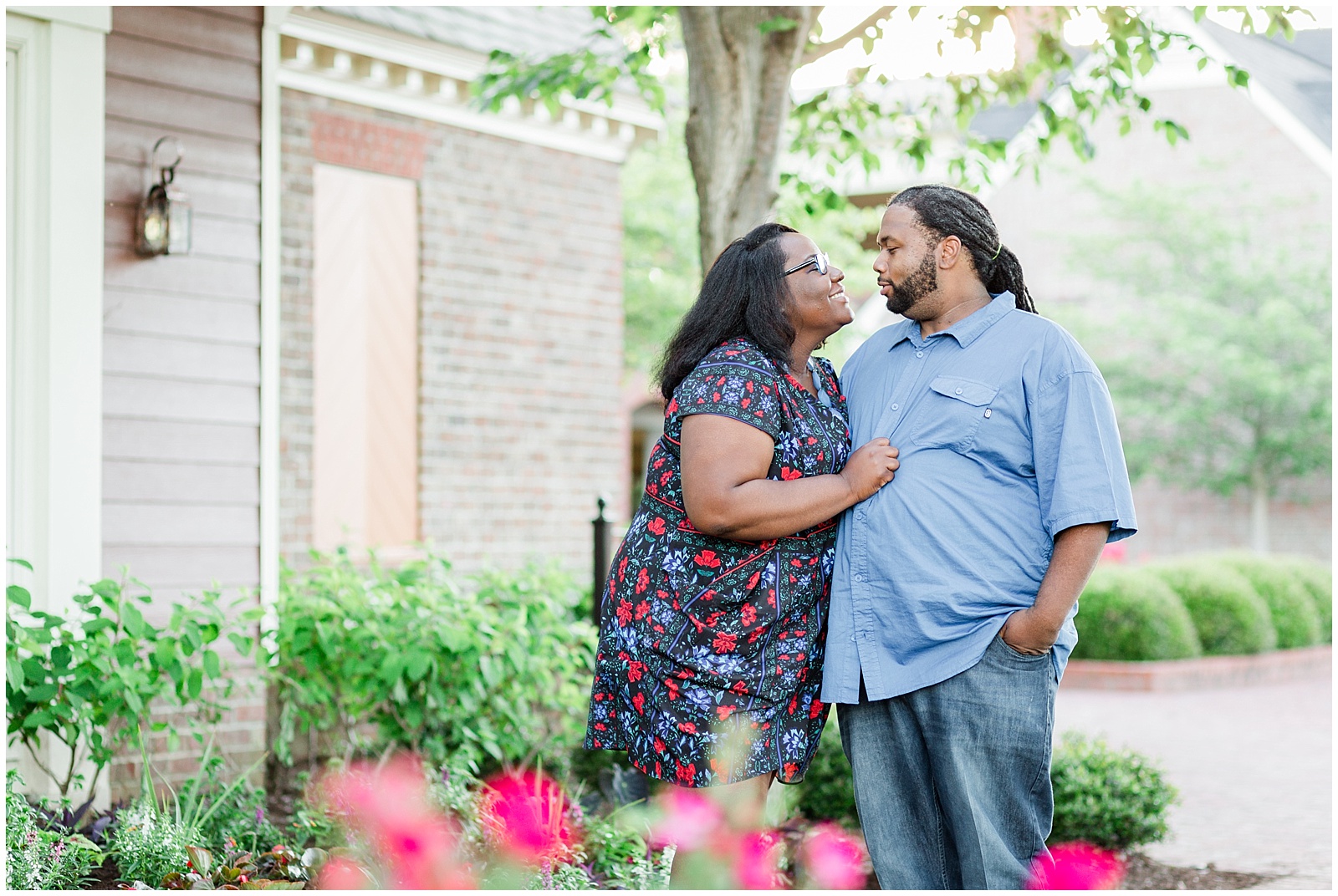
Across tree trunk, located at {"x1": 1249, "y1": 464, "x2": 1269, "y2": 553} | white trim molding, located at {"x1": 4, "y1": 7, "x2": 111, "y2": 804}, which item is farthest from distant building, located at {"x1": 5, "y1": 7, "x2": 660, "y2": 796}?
tree trunk, located at {"x1": 1249, "y1": 464, "x2": 1269, "y2": 553}

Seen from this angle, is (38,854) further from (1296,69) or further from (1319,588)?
(1296,69)

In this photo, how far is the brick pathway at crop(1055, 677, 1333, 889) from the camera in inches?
207

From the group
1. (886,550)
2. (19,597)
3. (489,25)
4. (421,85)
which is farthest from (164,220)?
(489,25)

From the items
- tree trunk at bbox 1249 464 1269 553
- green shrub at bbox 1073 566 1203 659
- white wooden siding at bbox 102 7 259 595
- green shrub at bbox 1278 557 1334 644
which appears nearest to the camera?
white wooden siding at bbox 102 7 259 595

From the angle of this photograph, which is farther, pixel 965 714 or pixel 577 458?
pixel 577 458

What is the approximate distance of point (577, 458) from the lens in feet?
30.5

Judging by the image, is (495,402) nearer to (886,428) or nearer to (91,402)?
(91,402)

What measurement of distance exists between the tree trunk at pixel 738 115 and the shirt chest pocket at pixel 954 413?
191 cm

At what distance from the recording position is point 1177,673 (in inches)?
423

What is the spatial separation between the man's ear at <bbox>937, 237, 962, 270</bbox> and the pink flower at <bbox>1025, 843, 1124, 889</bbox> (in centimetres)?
133

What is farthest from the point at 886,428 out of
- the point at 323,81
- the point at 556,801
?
the point at 323,81

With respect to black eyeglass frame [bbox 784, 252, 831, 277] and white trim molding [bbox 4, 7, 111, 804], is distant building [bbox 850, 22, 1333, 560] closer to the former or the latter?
white trim molding [bbox 4, 7, 111, 804]

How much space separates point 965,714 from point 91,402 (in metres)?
3.44

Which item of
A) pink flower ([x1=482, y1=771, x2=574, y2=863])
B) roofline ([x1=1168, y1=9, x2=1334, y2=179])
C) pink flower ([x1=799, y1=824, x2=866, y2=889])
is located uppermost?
roofline ([x1=1168, y1=9, x2=1334, y2=179])
